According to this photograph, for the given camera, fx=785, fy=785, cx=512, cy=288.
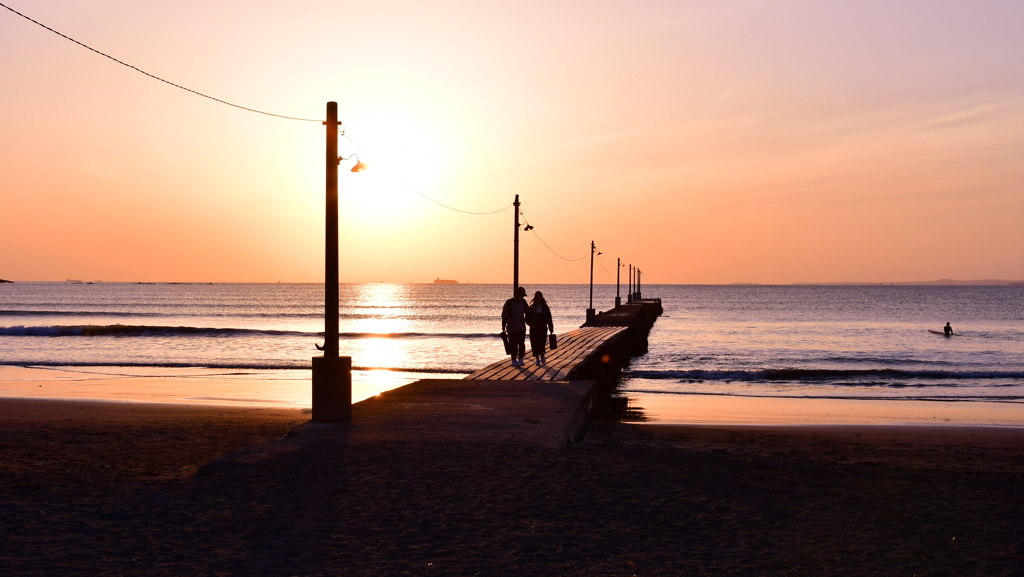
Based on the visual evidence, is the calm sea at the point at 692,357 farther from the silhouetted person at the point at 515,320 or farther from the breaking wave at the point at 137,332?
the silhouetted person at the point at 515,320

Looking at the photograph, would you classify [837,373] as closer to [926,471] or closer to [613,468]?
[926,471]

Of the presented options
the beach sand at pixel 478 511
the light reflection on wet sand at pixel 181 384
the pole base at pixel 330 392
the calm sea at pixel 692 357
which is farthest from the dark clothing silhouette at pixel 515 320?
the pole base at pixel 330 392

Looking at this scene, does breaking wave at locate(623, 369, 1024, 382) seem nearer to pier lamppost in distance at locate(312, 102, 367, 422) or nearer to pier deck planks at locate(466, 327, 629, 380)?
pier deck planks at locate(466, 327, 629, 380)

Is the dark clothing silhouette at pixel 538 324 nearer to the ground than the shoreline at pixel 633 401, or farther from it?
farther from it

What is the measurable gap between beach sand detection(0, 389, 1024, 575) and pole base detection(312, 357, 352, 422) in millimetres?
328

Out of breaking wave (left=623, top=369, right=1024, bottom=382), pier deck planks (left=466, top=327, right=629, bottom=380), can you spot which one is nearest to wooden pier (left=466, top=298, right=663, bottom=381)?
pier deck planks (left=466, top=327, right=629, bottom=380)

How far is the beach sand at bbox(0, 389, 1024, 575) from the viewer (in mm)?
5098

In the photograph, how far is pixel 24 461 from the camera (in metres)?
8.97

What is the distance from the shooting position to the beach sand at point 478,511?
510 cm

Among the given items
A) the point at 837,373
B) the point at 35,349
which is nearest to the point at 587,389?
→ the point at 837,373

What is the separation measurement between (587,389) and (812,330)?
48.2 m

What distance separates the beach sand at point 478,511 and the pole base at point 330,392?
0.33 metres

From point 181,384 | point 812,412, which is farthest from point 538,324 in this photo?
point 181,384

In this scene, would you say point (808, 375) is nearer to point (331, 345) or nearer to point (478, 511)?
point (331, 345)
